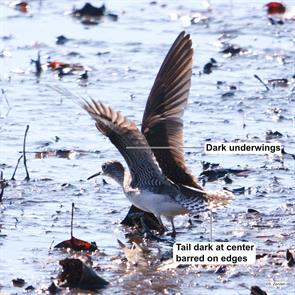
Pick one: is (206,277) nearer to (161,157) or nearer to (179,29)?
(161,157)

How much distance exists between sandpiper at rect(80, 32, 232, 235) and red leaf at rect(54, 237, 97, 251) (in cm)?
83

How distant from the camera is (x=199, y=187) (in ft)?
32.5

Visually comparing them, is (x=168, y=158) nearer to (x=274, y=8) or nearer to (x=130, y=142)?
(x=130, y=142)

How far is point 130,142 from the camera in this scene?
9281 mm

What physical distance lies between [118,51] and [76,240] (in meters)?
6.54

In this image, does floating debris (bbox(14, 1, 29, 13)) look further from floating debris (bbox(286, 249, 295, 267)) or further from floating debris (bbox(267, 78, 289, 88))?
floating debris (bbox(286, 249, 295, 267))

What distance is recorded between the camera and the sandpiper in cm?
974

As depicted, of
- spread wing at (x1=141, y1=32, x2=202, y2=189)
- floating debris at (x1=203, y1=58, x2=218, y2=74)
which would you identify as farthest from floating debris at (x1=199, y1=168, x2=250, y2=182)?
floating debris at (x1=203, y1=58, x2=218, y2=74)

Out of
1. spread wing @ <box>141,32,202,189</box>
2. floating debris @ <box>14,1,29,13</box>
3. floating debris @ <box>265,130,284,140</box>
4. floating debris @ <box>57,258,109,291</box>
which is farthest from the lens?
floating debris @ <box>14,1,29,13</box>

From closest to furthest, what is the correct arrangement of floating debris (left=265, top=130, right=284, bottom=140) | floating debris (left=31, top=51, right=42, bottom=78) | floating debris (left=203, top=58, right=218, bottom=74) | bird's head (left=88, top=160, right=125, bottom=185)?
bird's head (left=88, top=160, right=125, bottom=185) < floating debris (left=265, top=130, right=284, bottom=140) < floating debris (left=31, top=51, right=42, bottom=78) < floating debris (left=203, top=58, right=218, bottom=74)

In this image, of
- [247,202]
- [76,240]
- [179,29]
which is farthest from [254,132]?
[179,29]

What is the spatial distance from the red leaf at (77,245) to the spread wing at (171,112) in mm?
1093

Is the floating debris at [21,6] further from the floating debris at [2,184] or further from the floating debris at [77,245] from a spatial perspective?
the floating debris at [77,245]

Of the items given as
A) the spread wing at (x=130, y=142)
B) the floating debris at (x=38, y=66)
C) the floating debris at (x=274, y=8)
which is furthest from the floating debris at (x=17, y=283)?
the floating debris at (x=274, y=8)
